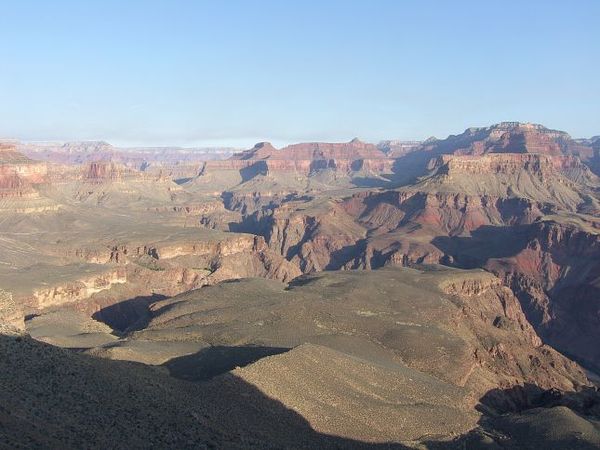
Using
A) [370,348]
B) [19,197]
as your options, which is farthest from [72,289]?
[19,197]

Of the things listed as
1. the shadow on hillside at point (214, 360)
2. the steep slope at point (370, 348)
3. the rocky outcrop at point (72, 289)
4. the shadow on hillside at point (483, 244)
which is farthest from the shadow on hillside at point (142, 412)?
the shadow on hillside at point (483, 244)

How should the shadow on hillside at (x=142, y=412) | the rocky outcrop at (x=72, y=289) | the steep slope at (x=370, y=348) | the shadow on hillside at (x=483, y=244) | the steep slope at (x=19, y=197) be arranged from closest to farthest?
the shadow on hillside at (x=142, y=412) → the steep slope at (x=370, y=348) → the rocky outcrop at (x=72, y=289) → the shadow on hillside at (x=483, y=244) → the steep slope at (x=19, y=197)

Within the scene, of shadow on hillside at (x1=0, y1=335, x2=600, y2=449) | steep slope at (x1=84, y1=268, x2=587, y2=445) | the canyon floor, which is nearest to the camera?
shadow on hillside at (x1=0, y1=335, x2=600, y2=449)

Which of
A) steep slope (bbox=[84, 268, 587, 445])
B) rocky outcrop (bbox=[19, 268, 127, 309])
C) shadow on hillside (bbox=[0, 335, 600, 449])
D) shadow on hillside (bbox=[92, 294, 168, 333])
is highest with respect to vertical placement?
shadow on hillside (bbox=[0, 335, 600, 449])

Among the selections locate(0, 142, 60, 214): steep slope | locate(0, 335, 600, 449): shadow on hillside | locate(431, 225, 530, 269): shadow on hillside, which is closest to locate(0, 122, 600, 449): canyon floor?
locate(0, 335, 600, 449): shadow on hillside

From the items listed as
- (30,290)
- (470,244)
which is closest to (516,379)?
(30,290)

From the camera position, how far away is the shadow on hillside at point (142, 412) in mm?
34781

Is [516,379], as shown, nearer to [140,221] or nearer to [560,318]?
[560,318]

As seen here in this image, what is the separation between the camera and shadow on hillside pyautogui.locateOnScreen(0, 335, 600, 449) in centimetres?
3478

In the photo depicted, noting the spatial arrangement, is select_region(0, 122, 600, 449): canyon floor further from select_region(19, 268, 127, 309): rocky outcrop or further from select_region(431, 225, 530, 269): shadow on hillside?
select_region(431, 225, 530, 269): shadow on hillside

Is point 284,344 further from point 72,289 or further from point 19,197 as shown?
point 19,197

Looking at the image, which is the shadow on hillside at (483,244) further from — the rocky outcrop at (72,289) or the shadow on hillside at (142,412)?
the shadow on hillside at (142,412)

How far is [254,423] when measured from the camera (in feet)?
151

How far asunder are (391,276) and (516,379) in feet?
115
